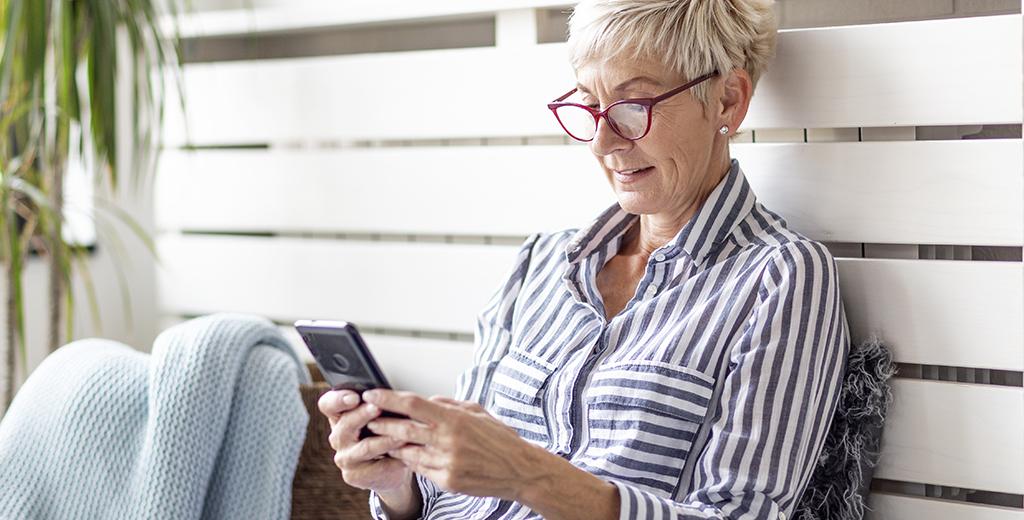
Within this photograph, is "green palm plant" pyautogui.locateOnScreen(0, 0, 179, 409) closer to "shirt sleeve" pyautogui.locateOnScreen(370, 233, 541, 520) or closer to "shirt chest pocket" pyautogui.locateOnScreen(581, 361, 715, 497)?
"shirt sleeve" pyautogui.locateOnScreen(370, 233, 541, 520)

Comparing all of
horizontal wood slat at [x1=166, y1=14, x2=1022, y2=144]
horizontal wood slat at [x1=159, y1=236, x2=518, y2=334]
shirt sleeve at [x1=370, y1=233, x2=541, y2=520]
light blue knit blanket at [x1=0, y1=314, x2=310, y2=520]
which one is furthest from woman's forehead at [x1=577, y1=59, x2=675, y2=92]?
light blue knit blanket at [x1=0, y1=314, x2=310, y2=520]

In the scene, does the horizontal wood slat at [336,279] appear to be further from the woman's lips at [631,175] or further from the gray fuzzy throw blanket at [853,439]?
the gray fuzzy throw blanket at [853,439]

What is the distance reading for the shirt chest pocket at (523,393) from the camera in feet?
5.42

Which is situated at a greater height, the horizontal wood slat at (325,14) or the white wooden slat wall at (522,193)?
the horizontal wood slat at (325,14)

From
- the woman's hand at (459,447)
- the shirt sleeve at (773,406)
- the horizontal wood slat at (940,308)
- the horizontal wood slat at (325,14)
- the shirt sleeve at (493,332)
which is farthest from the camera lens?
the horizontal wood slat at (325,14)

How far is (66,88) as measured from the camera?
236cm

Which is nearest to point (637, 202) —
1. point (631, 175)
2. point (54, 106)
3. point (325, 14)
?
point (631, 175)

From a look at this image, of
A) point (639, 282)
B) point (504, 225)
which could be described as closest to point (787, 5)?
point (639, 282)

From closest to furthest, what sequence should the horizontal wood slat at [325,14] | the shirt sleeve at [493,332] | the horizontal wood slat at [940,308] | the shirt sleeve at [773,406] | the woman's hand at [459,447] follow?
the woman's hand at [459,447]
the shirt sleeve at [773,406]
the horizontal wood slat at [940,308]
the shirt sleeve at [493,332]
the horizontal wood slat at [325,14]

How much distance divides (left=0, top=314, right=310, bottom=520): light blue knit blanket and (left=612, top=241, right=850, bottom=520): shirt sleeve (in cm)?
77

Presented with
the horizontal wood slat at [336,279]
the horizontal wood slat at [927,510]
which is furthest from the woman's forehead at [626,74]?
the horizontal wood slat at [927,510]

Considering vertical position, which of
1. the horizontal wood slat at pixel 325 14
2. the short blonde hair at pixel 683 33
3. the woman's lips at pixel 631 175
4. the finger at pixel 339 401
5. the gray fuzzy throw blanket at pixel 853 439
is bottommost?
the gray fuzzy throw blanket at pixel 853 439

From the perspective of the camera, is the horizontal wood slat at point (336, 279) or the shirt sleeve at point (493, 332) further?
the horizontal wood slat at point (336, 279)

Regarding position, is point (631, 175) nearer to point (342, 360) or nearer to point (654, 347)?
A: point (654, 347)
